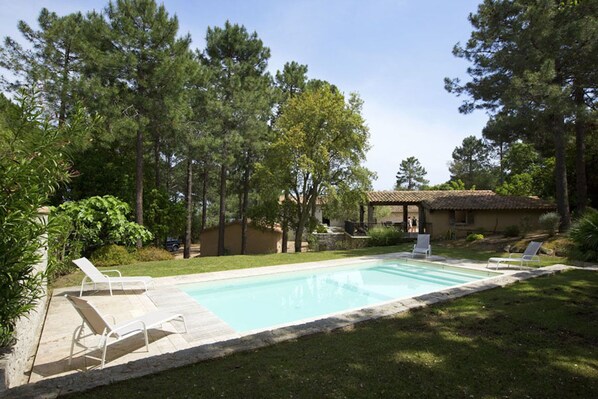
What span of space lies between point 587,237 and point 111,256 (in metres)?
17.3

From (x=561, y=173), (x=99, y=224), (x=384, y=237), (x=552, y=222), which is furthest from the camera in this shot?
(x=384, y=237)

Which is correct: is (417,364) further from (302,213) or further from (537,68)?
(537,68)

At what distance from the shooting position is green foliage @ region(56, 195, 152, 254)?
11445 mm

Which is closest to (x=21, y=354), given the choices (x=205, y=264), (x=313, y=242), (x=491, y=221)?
(x=205, y=264)

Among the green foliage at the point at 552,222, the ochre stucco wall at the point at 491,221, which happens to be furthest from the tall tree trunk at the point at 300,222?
the green foliage at the point at 552,222

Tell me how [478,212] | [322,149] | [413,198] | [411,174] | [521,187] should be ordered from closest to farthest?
1. [322,149]
2. [478,212]
3. [413,198]
4. [521,187]
5. [411,174]

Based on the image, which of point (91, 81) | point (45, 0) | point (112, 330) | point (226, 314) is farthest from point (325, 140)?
point (112, 330)

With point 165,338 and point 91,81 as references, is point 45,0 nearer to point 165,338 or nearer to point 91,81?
point 91,81

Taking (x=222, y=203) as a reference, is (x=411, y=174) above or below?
above

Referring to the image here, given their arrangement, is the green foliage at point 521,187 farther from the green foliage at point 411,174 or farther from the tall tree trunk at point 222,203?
the green foliage at point 411,174

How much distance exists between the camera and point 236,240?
2673 centimetres

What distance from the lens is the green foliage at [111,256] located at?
12414 mm

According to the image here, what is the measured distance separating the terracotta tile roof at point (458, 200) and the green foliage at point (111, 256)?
1793 centimetres

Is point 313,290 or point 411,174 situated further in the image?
point 411,174
